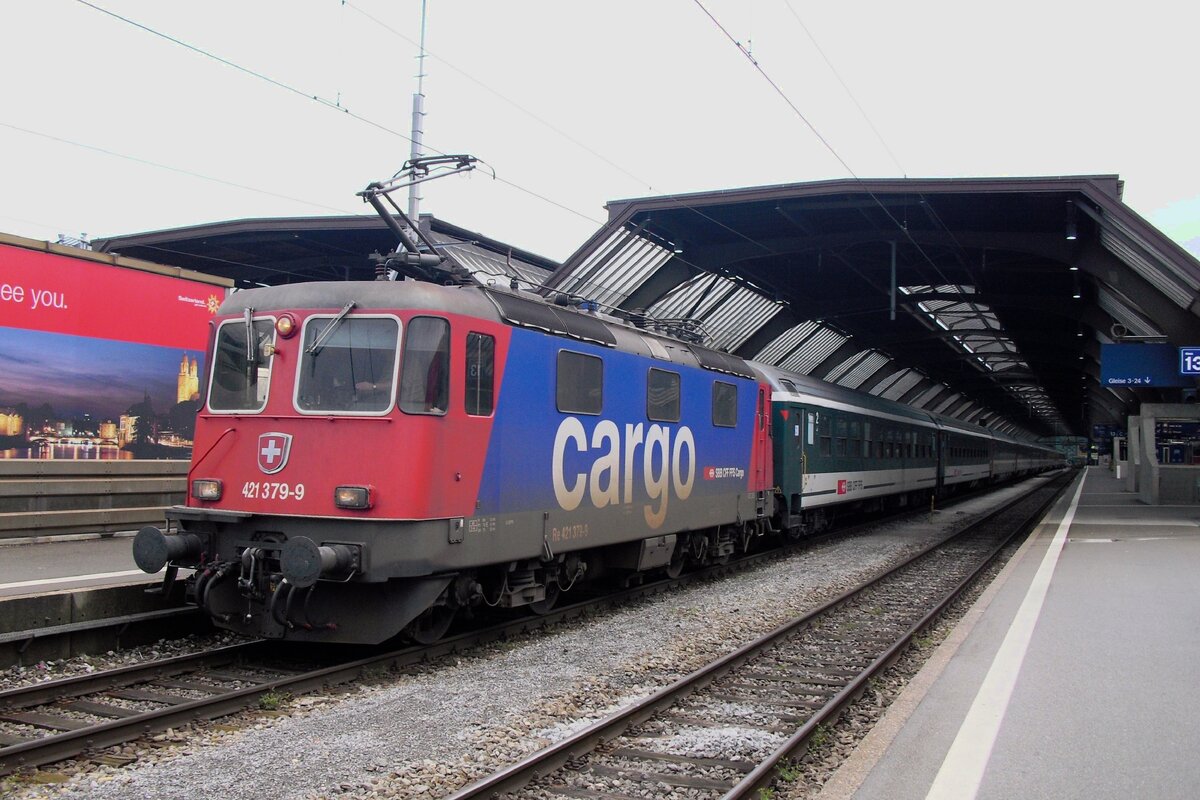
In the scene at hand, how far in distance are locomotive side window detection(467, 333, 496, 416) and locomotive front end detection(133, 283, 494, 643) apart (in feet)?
0.58

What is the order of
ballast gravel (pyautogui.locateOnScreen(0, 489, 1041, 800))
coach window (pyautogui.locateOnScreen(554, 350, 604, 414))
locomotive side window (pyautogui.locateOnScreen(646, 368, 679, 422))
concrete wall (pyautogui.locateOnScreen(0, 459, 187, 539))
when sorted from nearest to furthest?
ballast gravel (pyautogui.locateOnScreen(0, 489, 1041, 800)) < coach window (pyautogui.locateOnScreen(554, 350, 604, 414)) < locomotive side window (pyautogui.locateOnScreen(646, 368, 679, 422)) < concrete wall (pyautogui.locateOnScreen(0, 459, 187, 539))

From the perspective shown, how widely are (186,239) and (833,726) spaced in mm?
19999

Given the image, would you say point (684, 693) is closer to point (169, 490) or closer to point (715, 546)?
point (715, 546)

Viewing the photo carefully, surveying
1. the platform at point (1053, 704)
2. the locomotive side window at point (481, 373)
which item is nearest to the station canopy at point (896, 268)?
the locomotive side window at point (481, 373)

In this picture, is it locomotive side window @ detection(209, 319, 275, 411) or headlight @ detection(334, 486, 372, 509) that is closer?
headlight @ detection(334, 486, 372, 509)

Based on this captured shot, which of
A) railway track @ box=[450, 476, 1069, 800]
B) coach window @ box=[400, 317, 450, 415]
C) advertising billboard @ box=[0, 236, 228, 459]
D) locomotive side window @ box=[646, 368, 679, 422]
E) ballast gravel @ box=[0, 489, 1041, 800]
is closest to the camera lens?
ballast gravel @ box=[0, 489, 1041, 800]

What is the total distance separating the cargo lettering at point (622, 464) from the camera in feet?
31.1

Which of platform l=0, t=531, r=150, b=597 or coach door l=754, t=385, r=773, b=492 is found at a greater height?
coach door l=754, t=385, r=773, b=492

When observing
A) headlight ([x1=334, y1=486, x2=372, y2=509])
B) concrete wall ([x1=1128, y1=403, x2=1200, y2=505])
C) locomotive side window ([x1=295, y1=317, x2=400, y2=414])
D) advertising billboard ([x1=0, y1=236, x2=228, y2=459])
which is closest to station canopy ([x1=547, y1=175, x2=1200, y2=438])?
concrete wall ([x1=1128, y1=403, x2=1200, y2=505])

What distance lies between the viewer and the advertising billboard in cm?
1328

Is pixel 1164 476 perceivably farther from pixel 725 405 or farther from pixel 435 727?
pixel 435 727

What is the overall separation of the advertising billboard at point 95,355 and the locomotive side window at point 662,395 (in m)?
7.01

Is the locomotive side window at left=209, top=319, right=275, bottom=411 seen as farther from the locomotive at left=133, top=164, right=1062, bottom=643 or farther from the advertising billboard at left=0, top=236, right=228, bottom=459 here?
the advertising billboard at left=0, top=236, right=228, bottom=459

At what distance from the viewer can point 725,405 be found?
44.3 feet
